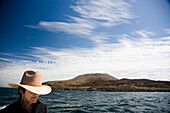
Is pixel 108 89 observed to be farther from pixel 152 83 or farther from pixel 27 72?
pixel 27 72

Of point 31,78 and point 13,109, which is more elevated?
point 31,78

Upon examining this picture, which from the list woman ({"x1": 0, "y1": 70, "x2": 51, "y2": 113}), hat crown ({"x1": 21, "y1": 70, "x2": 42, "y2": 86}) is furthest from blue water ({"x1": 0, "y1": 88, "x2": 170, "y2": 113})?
hat crown ({"x1": 21, "y1": 70, "x2": 42, "y2": 86})

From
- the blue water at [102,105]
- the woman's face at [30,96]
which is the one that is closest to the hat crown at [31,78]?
the woman's face at [30,96]

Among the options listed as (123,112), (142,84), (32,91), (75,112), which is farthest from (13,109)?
(142,84)

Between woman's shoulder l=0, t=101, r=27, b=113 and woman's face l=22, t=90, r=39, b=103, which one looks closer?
woman's shoulder l=0, t=101, r=27, b=113

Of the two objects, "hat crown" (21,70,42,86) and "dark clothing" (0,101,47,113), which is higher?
"hat crown" (21,70,42,86)

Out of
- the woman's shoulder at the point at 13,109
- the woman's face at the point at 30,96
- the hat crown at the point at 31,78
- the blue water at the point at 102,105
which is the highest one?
the hat crown at the point at 31,78

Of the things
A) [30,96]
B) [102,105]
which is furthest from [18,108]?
[102,105]

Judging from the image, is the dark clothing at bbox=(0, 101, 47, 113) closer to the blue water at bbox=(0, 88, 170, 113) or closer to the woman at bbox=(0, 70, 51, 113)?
the woman at bbox=(0, 70, 51, 113)

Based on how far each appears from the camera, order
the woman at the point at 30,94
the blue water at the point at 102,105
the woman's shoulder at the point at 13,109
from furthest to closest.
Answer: the blue water at the point at 102,105, the woman at the point at 30,94, the woman's shoulder at the point at 13,109

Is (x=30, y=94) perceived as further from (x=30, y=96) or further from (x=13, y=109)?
(x=13, y=109)

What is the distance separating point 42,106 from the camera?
2465 mm

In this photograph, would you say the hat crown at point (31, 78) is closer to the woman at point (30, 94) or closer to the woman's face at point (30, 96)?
the woman at point (30, 94)

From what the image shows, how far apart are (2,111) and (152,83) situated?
202m
